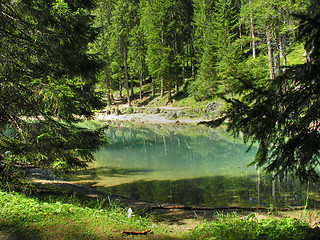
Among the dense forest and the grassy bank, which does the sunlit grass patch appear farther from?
the dense forest

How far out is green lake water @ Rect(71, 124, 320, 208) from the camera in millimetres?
8000

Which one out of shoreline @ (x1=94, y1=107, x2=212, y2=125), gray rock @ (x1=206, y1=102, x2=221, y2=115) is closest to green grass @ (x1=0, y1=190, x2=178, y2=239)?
shoreline @ (x1=94, y1=107, x2=212, y2=125)

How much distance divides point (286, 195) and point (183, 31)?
38.5 meters

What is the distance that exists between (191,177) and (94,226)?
7.00 m

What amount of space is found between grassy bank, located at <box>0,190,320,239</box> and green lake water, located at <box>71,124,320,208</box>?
76cm

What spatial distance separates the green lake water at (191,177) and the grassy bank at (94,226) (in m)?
0.76

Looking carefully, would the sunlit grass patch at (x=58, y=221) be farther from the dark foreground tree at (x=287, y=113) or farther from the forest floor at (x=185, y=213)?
the dark foreground tree at (x=287, y=113)

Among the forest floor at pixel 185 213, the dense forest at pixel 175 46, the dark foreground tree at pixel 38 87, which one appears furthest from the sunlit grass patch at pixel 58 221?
the dense forest at pixel 175 46

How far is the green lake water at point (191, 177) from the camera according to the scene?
315 inches

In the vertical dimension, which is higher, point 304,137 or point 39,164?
point 304,137

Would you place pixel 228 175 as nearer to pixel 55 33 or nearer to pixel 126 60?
pixel 55 33

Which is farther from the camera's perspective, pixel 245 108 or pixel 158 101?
pixel 158 101

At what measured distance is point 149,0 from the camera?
39.4 m

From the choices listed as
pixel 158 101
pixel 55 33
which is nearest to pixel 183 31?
pixel 158 101
